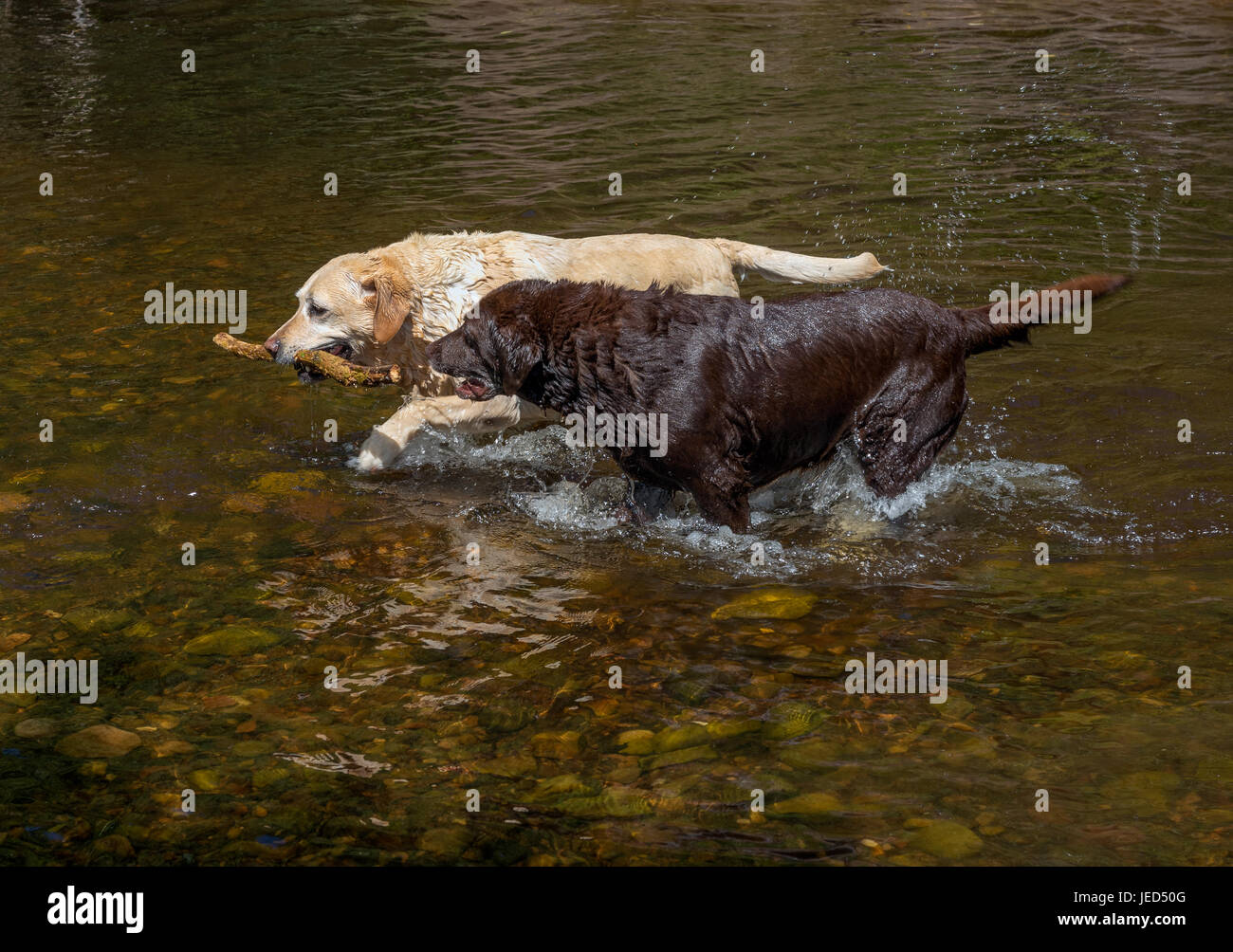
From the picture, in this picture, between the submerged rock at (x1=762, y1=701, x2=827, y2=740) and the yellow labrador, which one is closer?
the submerged rock at (x1=762, y1=701, x2=827, y2=740)

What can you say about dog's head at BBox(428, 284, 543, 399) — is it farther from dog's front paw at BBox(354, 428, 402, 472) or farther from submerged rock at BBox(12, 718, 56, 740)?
submerged rock at BBox(12, 718, 56, 740)

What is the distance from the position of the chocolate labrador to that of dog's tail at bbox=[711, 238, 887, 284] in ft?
3.73

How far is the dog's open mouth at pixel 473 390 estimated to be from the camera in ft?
21.7

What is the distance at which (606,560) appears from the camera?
6.61 meters

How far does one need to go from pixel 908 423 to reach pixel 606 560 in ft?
5.67

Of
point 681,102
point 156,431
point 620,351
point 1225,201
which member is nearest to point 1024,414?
point 620,351

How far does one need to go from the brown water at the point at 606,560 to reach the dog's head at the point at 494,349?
975 millimetres

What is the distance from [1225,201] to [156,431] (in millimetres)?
9343

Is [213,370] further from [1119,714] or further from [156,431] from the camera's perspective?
[1119,714]

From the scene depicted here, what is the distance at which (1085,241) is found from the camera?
10.8m

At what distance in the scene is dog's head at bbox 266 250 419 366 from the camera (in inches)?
291

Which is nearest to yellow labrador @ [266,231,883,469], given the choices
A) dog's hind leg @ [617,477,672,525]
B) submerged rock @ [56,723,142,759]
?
dog's hind leg @ [617,477,672,525]

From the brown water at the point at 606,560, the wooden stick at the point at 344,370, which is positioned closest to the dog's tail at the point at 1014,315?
the brown water at the point at 606,560

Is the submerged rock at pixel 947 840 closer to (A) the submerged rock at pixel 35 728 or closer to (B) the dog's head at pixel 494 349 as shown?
(B) the dog's head at pixel 494 349
